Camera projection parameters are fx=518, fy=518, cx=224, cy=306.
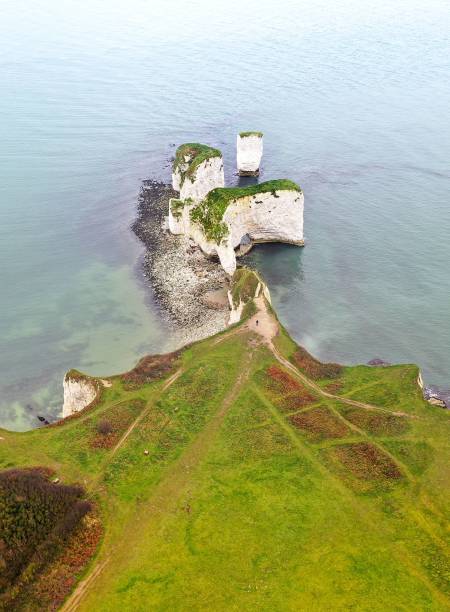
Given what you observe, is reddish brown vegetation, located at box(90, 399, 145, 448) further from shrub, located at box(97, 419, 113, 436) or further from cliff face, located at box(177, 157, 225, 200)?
cliff face, located at box(177, 157, 225, 200)

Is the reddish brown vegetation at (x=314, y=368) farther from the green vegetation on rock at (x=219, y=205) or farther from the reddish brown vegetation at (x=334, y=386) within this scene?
the green vegetation on rock at (x=219, y=205)

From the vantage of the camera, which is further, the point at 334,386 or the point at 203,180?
the point at 203,180

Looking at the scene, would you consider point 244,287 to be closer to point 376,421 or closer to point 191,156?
point 376,421

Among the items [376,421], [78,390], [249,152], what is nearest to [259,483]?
[376,421]

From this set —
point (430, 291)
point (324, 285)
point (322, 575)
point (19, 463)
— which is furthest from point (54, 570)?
point (430, 291)

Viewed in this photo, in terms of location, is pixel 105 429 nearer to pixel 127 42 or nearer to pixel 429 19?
pixel 127 42

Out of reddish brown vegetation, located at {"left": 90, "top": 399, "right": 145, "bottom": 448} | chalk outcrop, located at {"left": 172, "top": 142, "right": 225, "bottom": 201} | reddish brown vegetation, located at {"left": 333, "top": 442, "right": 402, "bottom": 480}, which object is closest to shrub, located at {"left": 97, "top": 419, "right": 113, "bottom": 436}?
reddish brown vegetation, located at {"left": 90, "top": 399, "right": 145, "bottom": 448}

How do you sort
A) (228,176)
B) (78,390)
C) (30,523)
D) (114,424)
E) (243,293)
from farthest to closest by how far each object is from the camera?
1. (228,176)
2. (243,293)
3. (78,390)
4. (114,424)
5. (30,523)

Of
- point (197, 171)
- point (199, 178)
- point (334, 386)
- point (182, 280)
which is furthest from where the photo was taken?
point (199, 178)
